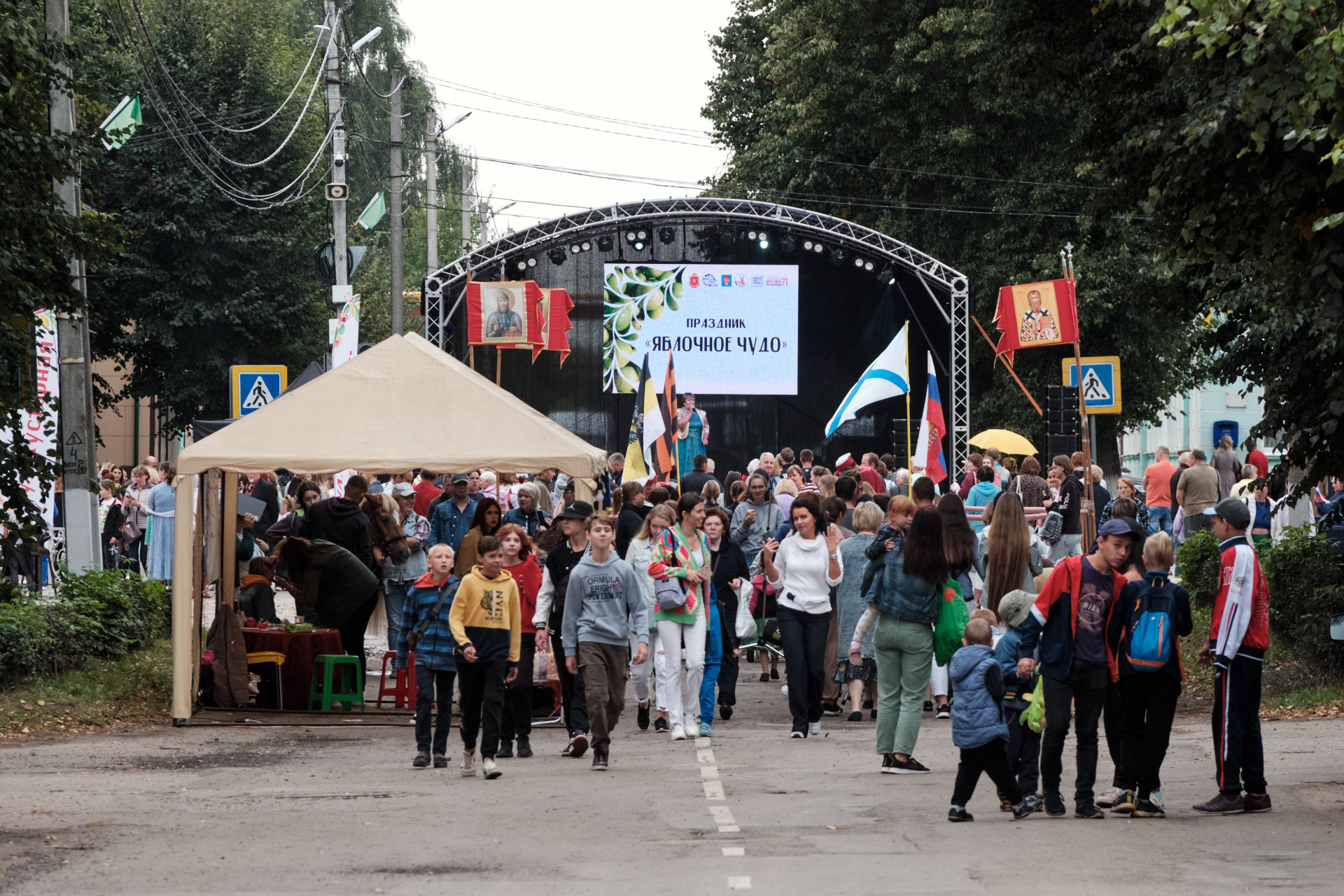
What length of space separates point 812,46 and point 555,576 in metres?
27.3

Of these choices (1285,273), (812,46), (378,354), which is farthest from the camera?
(812,46)

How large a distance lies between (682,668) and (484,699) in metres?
2.30

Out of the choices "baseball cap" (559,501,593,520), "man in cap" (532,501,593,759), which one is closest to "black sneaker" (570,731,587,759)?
"man in cap" (532,501,593,759)

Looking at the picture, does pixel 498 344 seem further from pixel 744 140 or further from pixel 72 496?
pixel 744 140

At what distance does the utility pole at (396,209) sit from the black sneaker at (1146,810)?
24.4 metres

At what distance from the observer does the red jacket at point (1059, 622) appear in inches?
362

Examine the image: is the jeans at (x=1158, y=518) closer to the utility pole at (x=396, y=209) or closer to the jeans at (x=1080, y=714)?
the utility pole at (x=396, y=209)

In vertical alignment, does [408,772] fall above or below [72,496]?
below

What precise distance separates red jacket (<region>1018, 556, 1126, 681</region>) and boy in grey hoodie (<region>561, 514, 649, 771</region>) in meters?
3.23

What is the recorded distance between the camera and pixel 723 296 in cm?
3109

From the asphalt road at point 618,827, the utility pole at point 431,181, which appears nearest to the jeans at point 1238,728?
the asphalt road at point 618,827

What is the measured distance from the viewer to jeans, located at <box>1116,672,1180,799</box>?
9242 millimetres

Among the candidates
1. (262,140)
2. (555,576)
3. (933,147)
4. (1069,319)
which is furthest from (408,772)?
(262,140)

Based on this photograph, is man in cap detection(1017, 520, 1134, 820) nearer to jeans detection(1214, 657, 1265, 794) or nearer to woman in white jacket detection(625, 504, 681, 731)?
jeans detection(1214, 657, 1265, 794)
